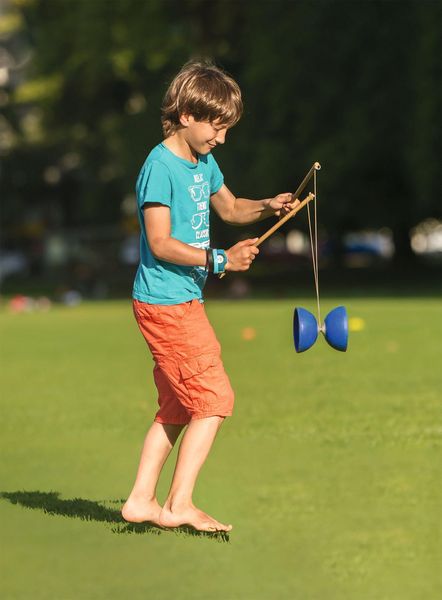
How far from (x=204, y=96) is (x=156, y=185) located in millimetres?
432

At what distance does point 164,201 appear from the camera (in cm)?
542

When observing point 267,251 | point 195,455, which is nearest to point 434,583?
point 195,455

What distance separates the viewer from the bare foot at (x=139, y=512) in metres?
5.54

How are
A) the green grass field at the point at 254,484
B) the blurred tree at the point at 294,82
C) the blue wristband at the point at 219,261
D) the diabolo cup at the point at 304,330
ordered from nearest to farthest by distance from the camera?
the green grass field at the point at 254,484
the blue wristband at the point at 219,261
the diabolo cup at the point at 304,330
the blurred tree at the point at 294,82

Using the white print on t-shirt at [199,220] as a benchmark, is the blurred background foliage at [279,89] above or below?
above

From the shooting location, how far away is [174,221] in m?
5.54

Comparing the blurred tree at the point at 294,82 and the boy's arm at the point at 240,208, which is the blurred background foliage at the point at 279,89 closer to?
the blurred tree at the point at 294,82

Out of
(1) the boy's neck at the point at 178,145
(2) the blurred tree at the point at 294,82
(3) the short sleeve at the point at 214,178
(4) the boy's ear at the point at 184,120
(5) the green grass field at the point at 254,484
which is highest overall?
(2) the blurred tree at the point at 294,82

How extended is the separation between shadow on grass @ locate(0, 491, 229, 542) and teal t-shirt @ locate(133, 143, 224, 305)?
996mm

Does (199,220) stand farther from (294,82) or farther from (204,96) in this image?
(294,82)

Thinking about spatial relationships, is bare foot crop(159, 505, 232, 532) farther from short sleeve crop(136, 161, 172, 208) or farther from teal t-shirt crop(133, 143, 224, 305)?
short sleeve crop(136, 161, 172, 208)

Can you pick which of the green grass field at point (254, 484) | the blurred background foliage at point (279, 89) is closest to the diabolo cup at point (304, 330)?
the green grass field at point (254, 484)

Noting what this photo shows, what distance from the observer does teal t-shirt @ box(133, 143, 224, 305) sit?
17.9 feet

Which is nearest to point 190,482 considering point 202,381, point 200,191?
point 202,381
